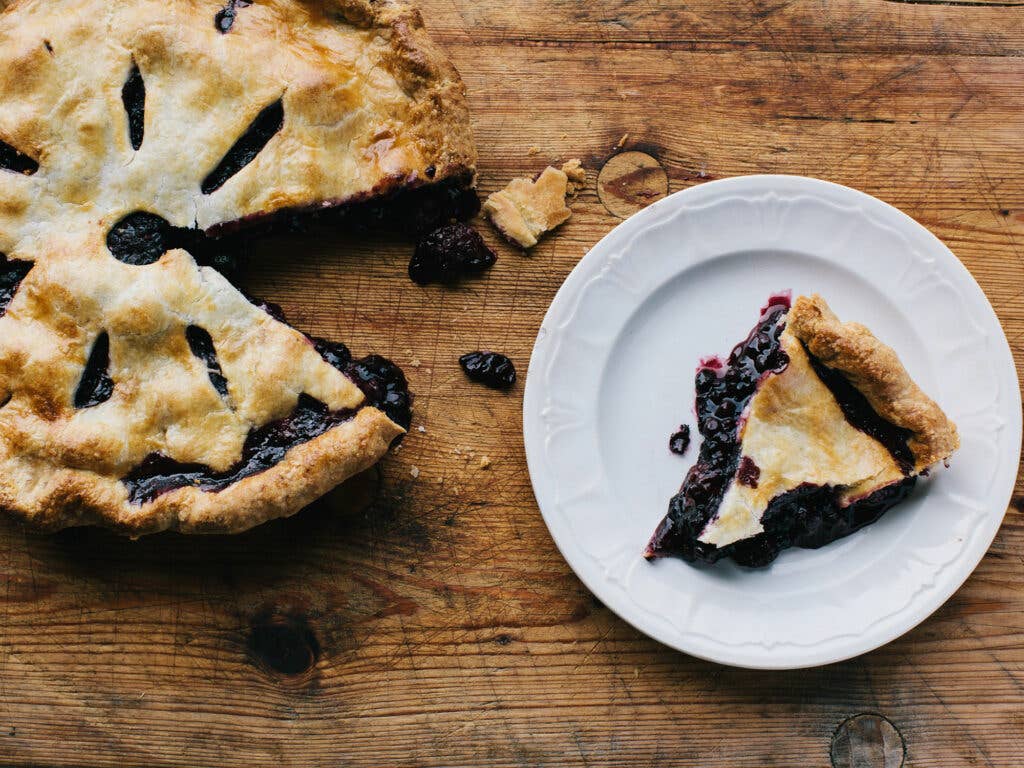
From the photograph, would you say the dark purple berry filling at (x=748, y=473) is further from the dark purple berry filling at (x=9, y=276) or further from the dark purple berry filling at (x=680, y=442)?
the dark purple berry filling at (x=9, y=276)

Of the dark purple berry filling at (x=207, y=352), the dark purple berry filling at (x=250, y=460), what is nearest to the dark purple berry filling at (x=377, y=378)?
the dark purple berry filling at (x=250, y=460)

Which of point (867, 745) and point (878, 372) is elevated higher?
point (878, 372)

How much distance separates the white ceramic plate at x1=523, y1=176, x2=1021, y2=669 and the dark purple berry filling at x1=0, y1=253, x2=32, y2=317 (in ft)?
6.98

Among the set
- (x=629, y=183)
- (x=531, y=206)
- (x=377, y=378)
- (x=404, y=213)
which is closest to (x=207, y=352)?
(x=377, y=378)

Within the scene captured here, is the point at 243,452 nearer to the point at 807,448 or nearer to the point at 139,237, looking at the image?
the point at 139,237

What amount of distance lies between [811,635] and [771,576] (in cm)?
28

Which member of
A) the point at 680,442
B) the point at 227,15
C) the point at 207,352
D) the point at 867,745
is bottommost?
the point at 867,745

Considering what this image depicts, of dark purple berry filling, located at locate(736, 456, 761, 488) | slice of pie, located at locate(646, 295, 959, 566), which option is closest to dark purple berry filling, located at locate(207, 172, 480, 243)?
slice of pie, located at locate(646, 295, 959, 566)

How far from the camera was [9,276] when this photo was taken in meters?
3.37

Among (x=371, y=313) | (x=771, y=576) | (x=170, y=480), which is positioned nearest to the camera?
(x=170, y=480)

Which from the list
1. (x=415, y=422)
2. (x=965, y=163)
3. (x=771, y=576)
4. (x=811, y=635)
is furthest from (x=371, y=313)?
(x=965, y=163)

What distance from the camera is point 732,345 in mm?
3689

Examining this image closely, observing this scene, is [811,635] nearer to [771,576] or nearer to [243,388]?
[771,576]

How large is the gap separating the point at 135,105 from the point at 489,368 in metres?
1.86
